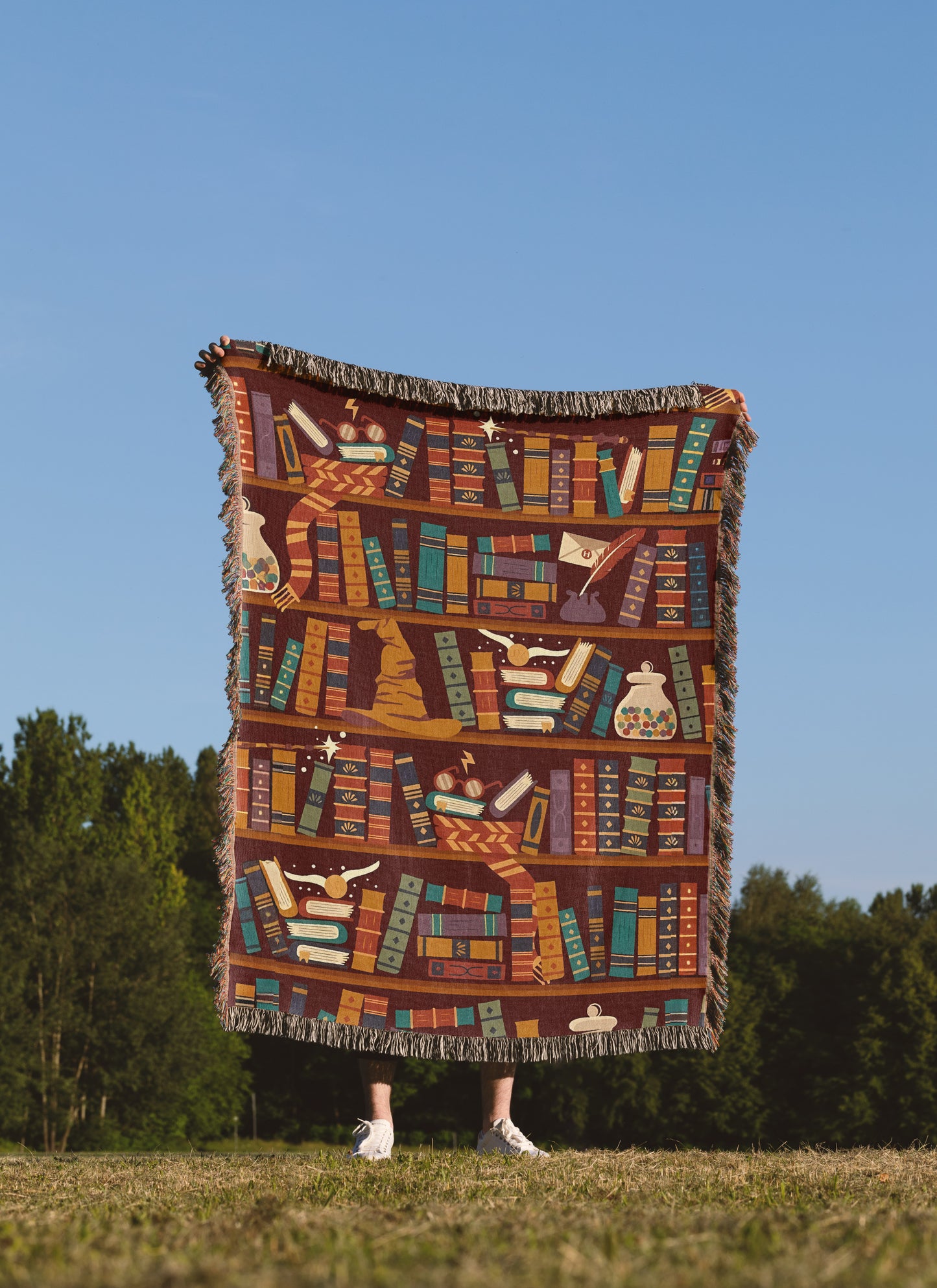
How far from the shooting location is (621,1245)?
281cm

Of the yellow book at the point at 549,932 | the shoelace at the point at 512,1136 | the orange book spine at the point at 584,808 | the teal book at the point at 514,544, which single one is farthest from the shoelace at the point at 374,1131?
the teal book at the point at 514,544

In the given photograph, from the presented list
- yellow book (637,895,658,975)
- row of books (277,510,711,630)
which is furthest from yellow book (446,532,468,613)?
yellow book (637,895,658,975)

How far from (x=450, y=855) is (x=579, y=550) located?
1.68m

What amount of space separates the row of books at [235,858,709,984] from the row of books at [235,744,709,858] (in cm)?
21

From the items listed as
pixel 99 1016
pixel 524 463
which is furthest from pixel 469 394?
pixel 99 1016

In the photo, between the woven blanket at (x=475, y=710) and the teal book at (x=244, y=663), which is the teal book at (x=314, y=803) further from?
the teal book at (x=244, y=663)

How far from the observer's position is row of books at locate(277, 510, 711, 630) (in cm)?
666

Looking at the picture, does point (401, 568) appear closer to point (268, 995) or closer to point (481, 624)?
point (481, 624)

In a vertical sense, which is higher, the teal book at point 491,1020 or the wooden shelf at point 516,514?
the wooden shelf at point 516,514

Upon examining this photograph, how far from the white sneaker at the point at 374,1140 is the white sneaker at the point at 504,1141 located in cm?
40

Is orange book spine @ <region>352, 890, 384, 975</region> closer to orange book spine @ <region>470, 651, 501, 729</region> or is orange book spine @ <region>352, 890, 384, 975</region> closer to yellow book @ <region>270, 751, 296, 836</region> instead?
yellow book @ <region>270, 751, 296, 836</region>

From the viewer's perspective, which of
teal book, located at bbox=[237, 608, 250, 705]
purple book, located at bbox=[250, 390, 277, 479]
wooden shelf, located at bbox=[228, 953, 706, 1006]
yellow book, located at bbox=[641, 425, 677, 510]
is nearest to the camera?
wooden shelf, located at bbox=[228, 953, 706, 1006]

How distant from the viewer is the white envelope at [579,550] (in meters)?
7.05

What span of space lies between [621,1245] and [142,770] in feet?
137
